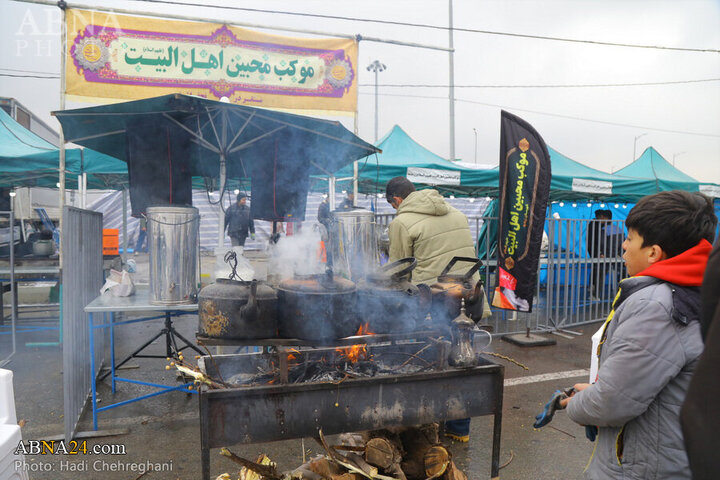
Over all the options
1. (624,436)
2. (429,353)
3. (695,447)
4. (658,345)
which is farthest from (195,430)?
(695,447)

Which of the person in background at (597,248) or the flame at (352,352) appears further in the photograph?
the person in background at (597,248)

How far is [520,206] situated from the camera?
5.48 m

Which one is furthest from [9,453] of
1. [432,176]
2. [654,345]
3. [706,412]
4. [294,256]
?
[432,176]

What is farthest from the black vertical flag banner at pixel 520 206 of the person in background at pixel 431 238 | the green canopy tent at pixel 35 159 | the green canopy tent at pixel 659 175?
the green canopy tent at pixel 659 175

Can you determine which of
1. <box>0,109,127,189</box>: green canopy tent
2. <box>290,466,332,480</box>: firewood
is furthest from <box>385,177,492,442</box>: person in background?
<box>0,109,127,189</box>: green canopy tent

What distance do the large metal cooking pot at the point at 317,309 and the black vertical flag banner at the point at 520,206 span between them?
11.7 feet

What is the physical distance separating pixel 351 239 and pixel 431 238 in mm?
677

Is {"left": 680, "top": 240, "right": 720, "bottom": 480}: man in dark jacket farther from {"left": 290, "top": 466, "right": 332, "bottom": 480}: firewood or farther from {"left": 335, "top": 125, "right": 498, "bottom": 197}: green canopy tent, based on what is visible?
{"left": 335, "top": 125, "right": 498, "bottom": 197}: green canopy tent

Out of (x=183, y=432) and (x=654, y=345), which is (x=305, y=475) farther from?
(x=654, y=345)

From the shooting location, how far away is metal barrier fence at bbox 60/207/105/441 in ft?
11.5

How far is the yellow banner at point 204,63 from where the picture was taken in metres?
A: 5.82

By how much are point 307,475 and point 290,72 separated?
551 centimetres

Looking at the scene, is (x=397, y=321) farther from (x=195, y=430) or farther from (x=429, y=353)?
(x=195, y=430)

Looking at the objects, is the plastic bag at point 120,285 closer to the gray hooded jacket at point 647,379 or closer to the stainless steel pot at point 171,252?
the stainless steel pot at point 171,252
